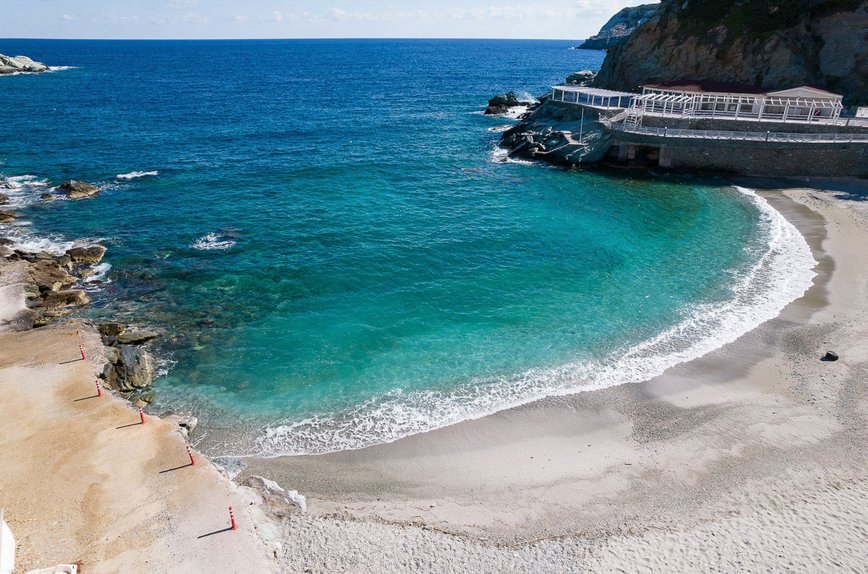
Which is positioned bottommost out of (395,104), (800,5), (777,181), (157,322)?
(157,322)

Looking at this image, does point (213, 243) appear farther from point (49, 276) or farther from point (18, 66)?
point (18, 66)

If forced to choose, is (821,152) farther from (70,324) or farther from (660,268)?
(70,324)

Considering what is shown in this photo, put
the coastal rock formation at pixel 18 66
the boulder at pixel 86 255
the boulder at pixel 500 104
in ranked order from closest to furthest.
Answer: the boulder at pixel 86 255
the boulder at pixel 500 104
the coastal rock formation at pixel 18 66

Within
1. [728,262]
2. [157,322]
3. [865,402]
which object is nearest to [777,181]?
[728,262]

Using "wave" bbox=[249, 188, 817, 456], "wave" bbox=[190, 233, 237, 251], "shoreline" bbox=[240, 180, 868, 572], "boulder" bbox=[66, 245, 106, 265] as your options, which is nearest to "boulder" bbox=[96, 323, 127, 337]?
"boulder" bbox=[66, 245, 106, 265]

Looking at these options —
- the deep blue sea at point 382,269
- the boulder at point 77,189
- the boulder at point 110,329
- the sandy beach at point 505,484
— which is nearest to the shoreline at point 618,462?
the sandy beach at point 505,484

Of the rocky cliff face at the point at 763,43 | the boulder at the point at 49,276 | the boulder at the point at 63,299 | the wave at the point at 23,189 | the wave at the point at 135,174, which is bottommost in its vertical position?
the boulder at the point at 63,299

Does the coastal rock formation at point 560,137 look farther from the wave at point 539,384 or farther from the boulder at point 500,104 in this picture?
the wave at point 539,384

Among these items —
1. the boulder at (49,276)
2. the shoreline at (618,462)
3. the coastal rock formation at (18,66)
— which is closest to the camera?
the shoreline at (618,462)
